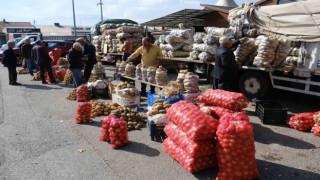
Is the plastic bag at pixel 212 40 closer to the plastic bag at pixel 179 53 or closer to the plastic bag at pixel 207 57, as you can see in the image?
the plastic bag at pixel 207 57

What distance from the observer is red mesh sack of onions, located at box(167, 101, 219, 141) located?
13.1 feet

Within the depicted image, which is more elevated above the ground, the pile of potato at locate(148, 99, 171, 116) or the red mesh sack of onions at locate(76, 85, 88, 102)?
the pile of potato at locate(148, 99, 171, 116)

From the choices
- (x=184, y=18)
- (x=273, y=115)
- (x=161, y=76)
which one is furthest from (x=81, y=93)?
(x=184, y=18)

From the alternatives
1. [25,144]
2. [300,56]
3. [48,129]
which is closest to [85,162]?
[25,144]

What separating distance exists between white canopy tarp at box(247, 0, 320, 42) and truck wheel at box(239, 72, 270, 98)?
144 centimetres

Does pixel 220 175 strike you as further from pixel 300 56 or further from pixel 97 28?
pixel 97 28

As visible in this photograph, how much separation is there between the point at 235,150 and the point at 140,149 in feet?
6.86

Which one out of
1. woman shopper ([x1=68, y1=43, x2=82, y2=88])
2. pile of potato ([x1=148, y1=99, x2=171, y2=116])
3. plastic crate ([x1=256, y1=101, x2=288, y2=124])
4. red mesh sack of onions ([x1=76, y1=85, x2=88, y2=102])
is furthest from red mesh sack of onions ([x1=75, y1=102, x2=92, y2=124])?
plastic crate ([x1=256, y1=101, x2=288, y2=124])

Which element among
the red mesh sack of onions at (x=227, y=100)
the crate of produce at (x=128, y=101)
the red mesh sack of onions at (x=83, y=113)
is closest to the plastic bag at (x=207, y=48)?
the crate of produce at (x=128, y=101)

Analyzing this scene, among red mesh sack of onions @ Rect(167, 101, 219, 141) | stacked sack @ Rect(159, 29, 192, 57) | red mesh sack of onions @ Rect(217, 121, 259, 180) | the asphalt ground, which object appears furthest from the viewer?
stacked sack @ Rect(159, 29, 192, 57)

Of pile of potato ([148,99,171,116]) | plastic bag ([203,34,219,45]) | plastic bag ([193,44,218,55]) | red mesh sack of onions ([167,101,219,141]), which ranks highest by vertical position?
plastic bag ([203,34,219,45])

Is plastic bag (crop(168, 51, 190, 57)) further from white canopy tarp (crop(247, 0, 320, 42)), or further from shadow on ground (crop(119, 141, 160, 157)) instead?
shadow on ground (crop(119, 141, 160, 157))

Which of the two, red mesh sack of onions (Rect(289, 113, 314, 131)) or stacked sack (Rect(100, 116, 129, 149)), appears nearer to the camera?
stacked sack (Rect(100, 116, 129, 149))

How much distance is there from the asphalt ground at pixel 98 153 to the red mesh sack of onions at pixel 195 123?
695mm
